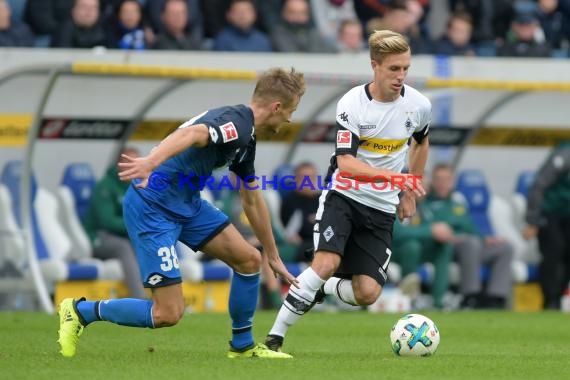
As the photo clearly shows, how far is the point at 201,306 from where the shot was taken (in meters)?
14.2

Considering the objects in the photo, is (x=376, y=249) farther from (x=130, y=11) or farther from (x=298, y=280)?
(x=130, y=11)

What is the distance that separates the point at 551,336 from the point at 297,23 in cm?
606

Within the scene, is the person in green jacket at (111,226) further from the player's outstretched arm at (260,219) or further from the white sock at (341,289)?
the player's outstretched arm at (260,219)

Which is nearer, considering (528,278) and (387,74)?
(387,74)

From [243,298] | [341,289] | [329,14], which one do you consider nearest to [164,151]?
[243,298]

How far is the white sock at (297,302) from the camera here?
27.4 feet

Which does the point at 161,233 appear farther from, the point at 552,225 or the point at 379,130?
the point at 552,225

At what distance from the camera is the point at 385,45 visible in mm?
8422

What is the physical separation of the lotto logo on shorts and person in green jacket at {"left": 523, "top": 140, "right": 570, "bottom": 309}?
8.20 metres

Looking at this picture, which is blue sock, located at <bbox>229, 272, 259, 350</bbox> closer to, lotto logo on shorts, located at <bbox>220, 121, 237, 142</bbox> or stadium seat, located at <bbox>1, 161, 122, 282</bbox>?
lotto logo on shorts, located at <bbox>220, 121, 237, 142</bbox>

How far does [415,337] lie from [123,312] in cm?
184

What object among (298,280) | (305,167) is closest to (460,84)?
(305,167)

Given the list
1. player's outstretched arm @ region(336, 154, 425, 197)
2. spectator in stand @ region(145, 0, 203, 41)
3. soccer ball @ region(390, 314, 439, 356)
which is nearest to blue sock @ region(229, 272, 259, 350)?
player's outstretched arm @ region(336, 154, 425, 197)

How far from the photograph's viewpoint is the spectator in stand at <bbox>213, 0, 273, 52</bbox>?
14.9m
